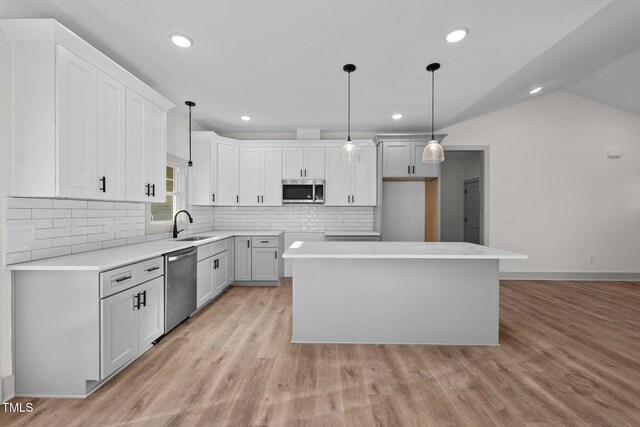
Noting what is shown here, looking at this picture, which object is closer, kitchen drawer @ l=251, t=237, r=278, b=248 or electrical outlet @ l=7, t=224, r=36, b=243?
electrical outlet @ l=7, t=224, r=36, b=243

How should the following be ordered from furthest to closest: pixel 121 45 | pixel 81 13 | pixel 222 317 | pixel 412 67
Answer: pixel 222 317 → pixel 412 67 → pixel 121 45 → pixel 81 13

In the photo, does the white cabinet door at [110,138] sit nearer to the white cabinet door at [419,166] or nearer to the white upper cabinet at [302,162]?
the white upper cabinet at [302,162]

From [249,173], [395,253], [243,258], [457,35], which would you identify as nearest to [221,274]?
[243,258]

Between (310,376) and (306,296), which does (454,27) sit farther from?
(310,376)

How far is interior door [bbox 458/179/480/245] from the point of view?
6.91 meters

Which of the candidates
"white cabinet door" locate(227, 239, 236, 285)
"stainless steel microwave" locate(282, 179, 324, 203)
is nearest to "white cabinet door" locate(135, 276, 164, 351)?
"white cabinet door" locate(227, 239, 236, 285)

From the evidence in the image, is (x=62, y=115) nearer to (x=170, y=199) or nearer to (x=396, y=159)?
(x=170, y=199)

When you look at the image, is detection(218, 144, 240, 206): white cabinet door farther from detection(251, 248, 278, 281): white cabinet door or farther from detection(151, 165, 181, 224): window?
detection(251, 248, 278, 281): white cabinet door

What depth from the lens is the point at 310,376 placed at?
2.21 m

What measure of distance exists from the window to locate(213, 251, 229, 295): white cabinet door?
3.01ft

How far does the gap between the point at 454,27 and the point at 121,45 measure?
9.25 feet

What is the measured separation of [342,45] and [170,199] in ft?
10.6

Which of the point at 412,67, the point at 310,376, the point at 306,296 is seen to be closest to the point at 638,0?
the point at 412,67

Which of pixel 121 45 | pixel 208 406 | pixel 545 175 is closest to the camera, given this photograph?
pixel 208 406
